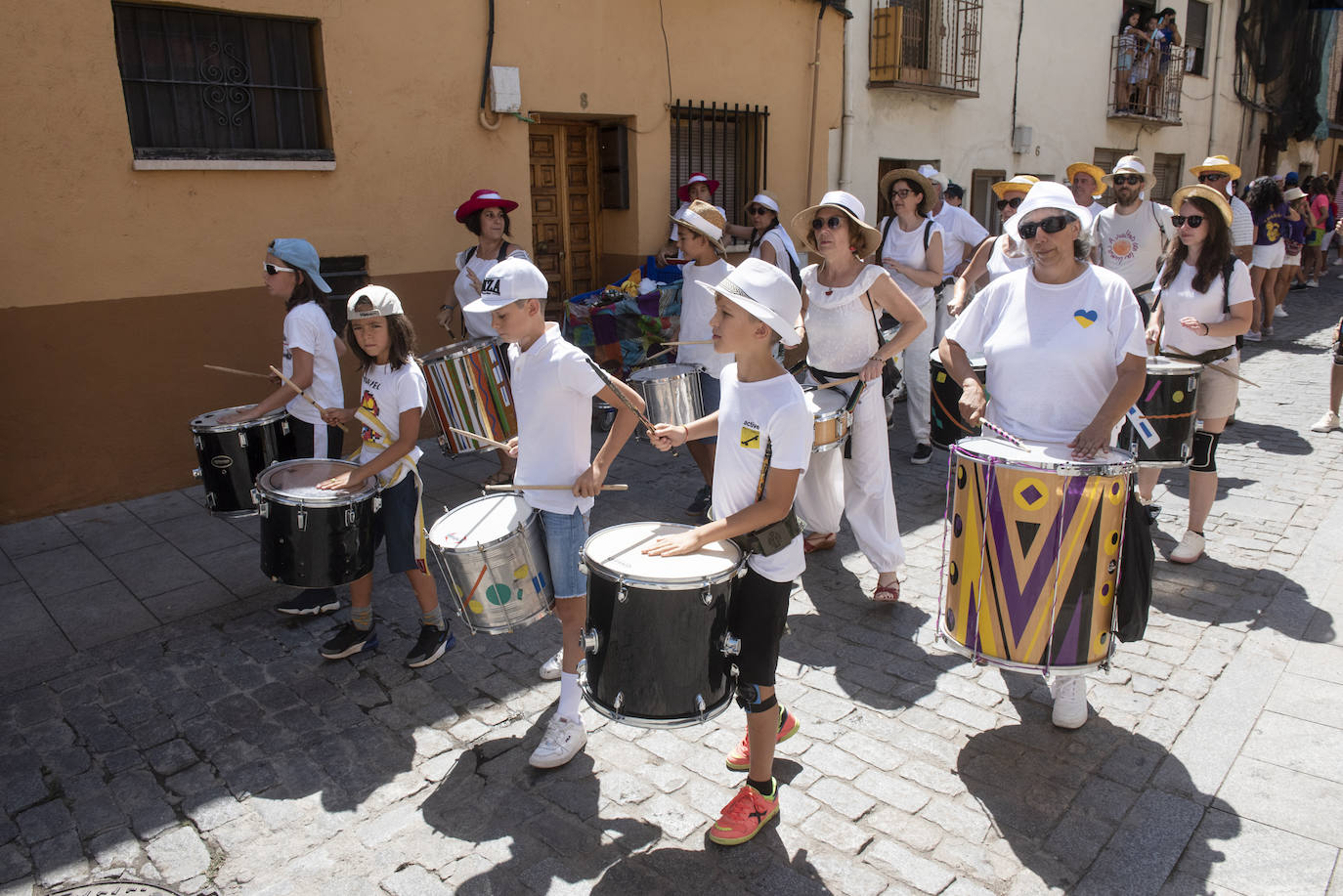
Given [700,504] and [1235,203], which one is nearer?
[700,504]

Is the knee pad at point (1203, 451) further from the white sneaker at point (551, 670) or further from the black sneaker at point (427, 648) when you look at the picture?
the black sneaker at point (427, 648)

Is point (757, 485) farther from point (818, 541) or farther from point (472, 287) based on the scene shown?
point (472, 287)

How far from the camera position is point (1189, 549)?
5242mm

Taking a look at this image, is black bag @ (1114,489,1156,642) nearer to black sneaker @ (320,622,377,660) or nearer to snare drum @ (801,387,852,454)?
snare drum @ (801,387,852,454)

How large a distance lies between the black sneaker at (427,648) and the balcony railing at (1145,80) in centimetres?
1743

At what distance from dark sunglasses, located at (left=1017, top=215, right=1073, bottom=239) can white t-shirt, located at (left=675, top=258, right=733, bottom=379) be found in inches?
96.9

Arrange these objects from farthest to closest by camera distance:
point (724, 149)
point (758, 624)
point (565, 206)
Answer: point (724, 149) < point (565, 206) < point (758, 624)

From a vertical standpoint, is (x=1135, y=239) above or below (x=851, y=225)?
below

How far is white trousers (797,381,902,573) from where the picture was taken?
15.3ft

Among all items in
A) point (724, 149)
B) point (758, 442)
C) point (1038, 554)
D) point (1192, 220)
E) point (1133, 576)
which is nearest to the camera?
point (758, 442)

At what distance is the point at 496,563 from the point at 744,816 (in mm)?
1224

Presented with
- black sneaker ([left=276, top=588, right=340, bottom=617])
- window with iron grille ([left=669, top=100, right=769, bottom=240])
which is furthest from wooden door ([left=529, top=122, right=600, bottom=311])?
black sneaker ([left=276, top=588, right=340, bottom=617])

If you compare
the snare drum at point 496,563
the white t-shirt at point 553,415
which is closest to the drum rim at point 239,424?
the snare drum at point 496,563

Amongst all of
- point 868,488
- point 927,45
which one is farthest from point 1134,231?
point 927,45
